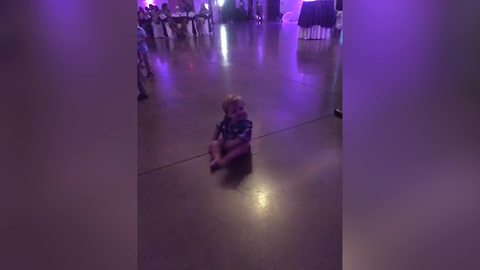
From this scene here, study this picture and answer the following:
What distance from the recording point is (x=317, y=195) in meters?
1.40

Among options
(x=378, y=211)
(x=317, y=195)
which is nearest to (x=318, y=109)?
(x=317, y=195)

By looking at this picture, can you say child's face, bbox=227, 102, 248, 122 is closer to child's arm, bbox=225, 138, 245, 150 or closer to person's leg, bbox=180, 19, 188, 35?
child's arm, bbox=225, 138, 245, 150

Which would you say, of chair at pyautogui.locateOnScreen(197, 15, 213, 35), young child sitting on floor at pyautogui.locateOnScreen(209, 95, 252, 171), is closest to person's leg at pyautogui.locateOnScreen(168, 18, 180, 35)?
chair at pyautogui.locateOnScreen(197, 15, 213, 35)

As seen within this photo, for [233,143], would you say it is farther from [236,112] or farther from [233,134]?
[236,112]

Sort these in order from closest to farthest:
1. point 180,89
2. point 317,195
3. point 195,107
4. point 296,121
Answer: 1. point 317,195
2. point 296,121
3. point 195,107
4. point 180,89

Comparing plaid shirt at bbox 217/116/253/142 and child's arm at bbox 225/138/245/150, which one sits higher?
plaid shirt at bbox 217/116/253/142

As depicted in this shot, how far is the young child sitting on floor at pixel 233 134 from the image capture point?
5.77 feet

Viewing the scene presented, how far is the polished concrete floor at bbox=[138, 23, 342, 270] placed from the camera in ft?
3.67

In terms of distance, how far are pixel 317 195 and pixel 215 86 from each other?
2015mm

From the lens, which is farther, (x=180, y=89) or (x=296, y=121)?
(x=180, y=89)

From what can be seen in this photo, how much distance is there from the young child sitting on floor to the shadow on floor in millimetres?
35

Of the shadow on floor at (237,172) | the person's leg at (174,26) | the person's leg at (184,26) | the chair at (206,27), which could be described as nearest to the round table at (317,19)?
the chair at (206,27)

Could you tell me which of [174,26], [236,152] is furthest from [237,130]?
[174,26]

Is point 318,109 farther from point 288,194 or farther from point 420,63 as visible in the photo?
point 420,63
